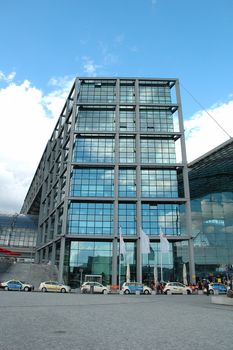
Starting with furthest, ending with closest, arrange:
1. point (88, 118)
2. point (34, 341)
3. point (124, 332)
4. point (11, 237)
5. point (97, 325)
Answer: point (11, 237), point (88, 118), point (97, 325), point (124, 332), point (34, 341)

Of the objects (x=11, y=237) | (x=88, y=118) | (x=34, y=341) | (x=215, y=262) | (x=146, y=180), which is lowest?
(x=34, y=341)

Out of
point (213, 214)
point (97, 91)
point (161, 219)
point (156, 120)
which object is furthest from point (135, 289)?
point (97, 91)

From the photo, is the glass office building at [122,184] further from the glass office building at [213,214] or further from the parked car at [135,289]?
the parked car at [135,289]

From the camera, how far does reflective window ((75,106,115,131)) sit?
2325 inches

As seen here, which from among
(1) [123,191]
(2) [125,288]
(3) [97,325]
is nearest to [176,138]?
(1) [123,191]

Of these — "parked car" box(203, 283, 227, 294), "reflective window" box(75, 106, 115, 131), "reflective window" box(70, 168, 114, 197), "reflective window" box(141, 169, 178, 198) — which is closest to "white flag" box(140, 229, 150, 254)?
"parked car" box(203, 283, 227, 294)

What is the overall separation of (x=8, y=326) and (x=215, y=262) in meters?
54.0

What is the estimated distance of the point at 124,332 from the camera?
24.6 ft

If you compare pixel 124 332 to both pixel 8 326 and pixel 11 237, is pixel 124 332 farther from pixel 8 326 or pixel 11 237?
pixel 11 237

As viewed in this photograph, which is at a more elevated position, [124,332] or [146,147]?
[146,147]

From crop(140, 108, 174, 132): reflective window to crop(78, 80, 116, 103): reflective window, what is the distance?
7.12 meters

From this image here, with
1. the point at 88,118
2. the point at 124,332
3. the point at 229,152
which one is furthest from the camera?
the point at 88,118

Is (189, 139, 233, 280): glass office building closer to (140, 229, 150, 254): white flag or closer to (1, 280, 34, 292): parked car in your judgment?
(140, 229, 150, 254): white flag

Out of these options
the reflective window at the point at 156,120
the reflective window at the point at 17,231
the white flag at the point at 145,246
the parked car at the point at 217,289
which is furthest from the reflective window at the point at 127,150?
the reflective window at the point at 17,231
